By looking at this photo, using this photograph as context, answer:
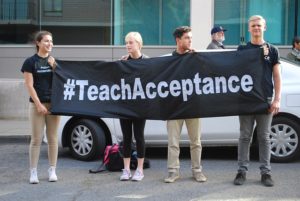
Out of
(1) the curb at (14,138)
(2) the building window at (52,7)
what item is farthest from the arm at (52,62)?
(2) the building window at (52,7)

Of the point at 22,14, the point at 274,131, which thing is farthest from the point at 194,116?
the point at 22,14

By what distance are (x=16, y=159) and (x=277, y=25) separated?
8313 mm

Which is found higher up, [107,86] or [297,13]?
[297,13]

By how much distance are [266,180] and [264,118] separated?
0.72 metres

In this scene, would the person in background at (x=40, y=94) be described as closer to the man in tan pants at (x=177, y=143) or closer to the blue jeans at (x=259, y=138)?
the man in tan pants at (x=177, y=143)

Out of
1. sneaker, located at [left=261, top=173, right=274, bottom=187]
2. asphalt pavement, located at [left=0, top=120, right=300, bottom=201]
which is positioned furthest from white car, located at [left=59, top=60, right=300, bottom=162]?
sneaker, located at [left=261, top=173, right=274, bottom=187]

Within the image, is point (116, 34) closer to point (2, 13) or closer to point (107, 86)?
point (2, 13)

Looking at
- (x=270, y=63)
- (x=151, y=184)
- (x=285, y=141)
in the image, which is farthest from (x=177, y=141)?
(x=285, y=141)

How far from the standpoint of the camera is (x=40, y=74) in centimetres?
664

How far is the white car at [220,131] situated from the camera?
25.5ft

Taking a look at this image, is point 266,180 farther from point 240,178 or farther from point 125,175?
point 125,175

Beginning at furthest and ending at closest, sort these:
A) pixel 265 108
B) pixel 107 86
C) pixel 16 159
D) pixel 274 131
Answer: pixel 16 159 → pixel 274 131 → pixel 107 86 → pixel 265 108

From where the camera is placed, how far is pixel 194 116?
6637 mm

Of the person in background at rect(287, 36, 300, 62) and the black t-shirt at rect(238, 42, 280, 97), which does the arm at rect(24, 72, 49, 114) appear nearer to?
the black t-shirt at rect(238, 42, 280, 97)
